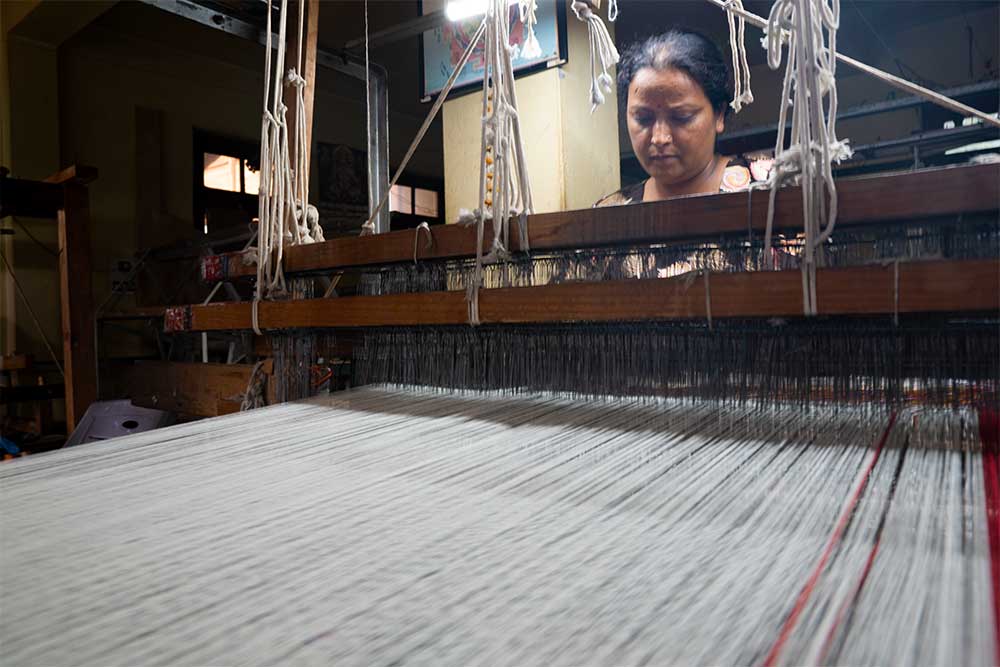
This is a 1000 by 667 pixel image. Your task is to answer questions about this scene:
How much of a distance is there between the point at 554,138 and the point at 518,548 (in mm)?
2286

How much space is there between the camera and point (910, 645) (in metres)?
0.28

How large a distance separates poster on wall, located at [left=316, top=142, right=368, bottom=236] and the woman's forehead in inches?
163

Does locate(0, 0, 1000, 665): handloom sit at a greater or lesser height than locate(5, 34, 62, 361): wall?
lesser

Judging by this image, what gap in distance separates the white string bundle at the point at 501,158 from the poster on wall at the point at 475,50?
154cm

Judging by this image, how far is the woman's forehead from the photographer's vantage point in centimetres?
222

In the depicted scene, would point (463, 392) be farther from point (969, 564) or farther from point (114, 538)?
point (969, 564)

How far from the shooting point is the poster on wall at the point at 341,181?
604 centimetres

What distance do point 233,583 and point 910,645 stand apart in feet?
1.15

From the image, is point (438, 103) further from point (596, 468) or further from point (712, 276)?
point (596, 468)

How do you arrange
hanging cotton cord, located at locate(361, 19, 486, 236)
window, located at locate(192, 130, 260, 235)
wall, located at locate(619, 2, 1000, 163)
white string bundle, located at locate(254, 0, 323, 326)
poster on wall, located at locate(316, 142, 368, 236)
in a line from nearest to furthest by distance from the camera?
hanging cotton cord, located at locate(361, 19, 486, 236) → white string bundle, located at locate(254, 0, 323, 326) → wall, located at locate(619, 2, 1000, 163) → window, located at locate(192, 130, 260, 235) → poster on wall, located at locate(316, 142, 368, 236)

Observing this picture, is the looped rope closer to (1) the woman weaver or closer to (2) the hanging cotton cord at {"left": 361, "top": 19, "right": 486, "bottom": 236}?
(2) the hanging cotton cord at {"left": 361, "top": 19, "right": 486, "bottom": 236}

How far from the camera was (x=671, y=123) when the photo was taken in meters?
2.30

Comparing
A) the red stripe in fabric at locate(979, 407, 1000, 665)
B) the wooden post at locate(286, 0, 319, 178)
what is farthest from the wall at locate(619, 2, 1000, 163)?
the red stripe in fabric at locate(979, 407, 1000, 665)

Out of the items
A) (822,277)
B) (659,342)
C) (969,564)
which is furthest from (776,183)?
(969,564)
